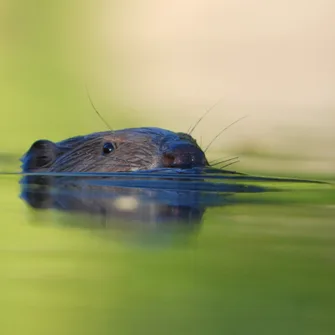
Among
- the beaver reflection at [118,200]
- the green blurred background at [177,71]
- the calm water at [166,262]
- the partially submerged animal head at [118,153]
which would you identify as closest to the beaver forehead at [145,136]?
the partially submerged animal head at [118,153]

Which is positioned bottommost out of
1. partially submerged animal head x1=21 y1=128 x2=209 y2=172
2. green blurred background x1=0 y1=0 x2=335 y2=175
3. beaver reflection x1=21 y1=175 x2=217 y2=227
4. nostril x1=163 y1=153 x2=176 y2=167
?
beaver reflection x1=21 y1=175 x2=217 y2=227

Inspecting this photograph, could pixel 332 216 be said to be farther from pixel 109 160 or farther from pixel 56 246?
pixel 109 160

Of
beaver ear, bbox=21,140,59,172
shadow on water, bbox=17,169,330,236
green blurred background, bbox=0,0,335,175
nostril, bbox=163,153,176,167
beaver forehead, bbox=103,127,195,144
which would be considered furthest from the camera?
green blurred background, bbox=0,0,335,175

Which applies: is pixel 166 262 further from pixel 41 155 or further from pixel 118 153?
pixel 41 155

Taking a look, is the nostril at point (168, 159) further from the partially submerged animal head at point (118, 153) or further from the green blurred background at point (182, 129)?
the green blurred background at point (182, 129)

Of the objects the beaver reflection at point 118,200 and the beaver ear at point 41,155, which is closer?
the beaver reflection at point 118,200

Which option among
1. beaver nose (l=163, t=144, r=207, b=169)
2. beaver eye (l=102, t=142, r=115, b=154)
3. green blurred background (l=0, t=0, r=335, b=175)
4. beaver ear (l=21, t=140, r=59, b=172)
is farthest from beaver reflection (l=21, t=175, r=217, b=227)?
green blurred background (l=0, t=0, r=335, b=175)

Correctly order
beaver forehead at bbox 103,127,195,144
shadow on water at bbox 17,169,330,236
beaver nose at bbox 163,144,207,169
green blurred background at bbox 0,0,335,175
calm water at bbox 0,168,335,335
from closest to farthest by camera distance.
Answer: calm water at bbox 0,168,335,335, shadow on water at bbox 17,169,330,236, beaver nose at bbox 163,144,207,169, beaver forehead at bbox 103,127,195,144, green blurred background at bbox 0,0,335,175

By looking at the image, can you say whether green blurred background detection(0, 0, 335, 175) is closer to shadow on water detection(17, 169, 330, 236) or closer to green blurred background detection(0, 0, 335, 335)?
green blurred background detection(0, 0, 335, 335)

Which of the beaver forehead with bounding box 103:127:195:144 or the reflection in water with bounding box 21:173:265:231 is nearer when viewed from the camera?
the reflection in water with bounding box 21:173:265:231
